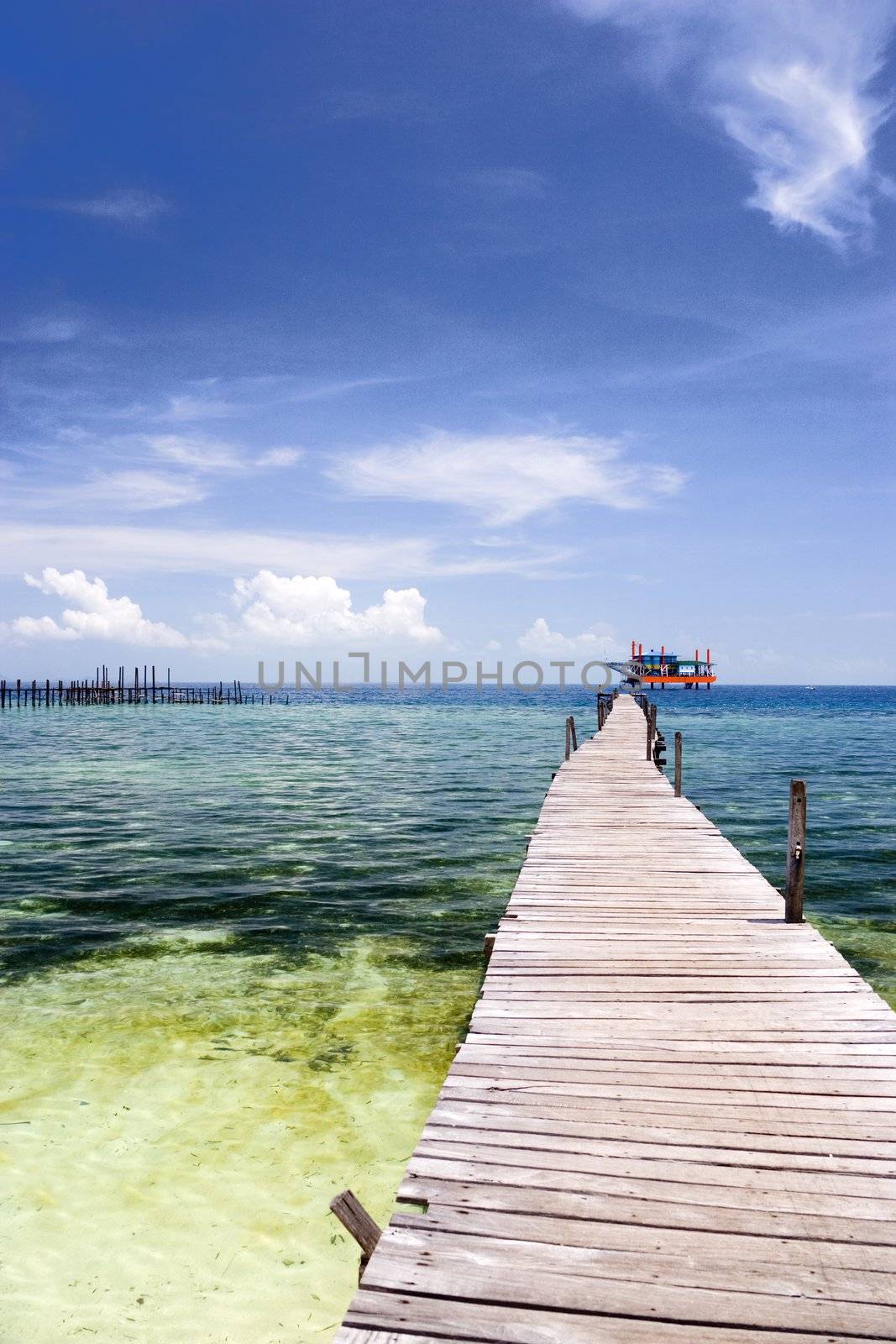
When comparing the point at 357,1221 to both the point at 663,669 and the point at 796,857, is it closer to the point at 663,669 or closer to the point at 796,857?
the point at 796,857

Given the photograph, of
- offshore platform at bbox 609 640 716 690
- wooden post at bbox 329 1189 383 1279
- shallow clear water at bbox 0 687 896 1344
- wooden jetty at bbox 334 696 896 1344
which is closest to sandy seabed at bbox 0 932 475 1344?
shallow clear water at bbox 0 687 896 1344

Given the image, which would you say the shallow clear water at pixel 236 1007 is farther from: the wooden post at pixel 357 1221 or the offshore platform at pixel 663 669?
the offshore platform at pixel 663 669

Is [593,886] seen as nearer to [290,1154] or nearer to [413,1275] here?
[290,1154]

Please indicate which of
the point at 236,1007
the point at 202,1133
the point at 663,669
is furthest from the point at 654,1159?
the point at 663,669

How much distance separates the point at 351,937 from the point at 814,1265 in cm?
906

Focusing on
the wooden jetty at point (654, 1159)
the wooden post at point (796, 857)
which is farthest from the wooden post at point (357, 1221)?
the wooden post at point (796, 857)

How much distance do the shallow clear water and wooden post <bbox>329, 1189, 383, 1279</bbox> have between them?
180cm

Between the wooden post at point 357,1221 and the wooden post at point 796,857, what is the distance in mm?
5882

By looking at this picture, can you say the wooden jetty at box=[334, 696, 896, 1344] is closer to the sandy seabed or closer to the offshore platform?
the sandy seabed

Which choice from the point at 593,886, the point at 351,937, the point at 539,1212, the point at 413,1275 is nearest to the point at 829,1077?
the point at 539,1212

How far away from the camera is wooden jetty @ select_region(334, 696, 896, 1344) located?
3.31 meters

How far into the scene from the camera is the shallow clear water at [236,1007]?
5301mm

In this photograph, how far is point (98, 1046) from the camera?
839 cm

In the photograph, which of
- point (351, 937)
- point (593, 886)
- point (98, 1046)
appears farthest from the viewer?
point (351, 937)
